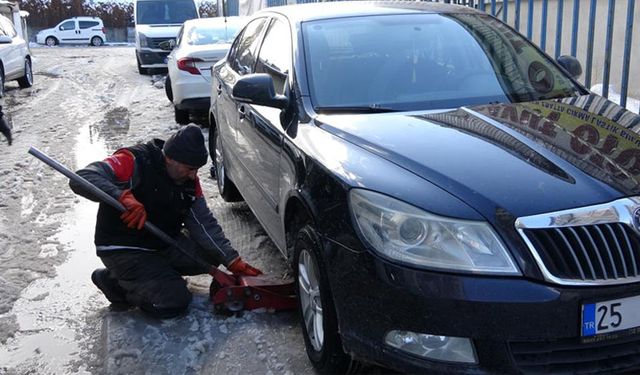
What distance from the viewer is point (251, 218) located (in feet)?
19.5

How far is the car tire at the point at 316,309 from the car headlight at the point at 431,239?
411 millimetres

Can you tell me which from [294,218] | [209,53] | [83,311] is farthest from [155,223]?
[209,53]

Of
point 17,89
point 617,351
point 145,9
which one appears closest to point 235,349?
point 617,351

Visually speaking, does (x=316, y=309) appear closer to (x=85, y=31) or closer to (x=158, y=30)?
(x=158, y=30)

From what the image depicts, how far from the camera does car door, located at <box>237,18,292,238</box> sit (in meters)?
3.95

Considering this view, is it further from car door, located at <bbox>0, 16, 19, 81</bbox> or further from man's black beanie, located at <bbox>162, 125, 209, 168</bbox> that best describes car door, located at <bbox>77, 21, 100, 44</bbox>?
man's black beanie, located at <bbox>162, 125, 209, 168</bbox>

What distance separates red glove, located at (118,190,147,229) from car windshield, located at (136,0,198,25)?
51.6 ft

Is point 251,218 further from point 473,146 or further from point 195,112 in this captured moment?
point 195,112

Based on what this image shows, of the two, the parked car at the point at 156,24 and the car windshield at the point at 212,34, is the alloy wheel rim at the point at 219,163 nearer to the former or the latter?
the car windshield at the point at 212,34

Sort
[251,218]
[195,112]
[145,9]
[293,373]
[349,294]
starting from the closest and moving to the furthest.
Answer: [349,294], [293,373], [251,218], [195,112], [145,9]

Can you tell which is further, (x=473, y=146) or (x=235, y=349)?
(x=235, y=349)

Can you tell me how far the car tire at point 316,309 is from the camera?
3023mm

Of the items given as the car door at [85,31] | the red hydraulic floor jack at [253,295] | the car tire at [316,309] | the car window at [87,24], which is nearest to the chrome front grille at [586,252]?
the car tire at [316,309]

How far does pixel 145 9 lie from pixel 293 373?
17105 mm
